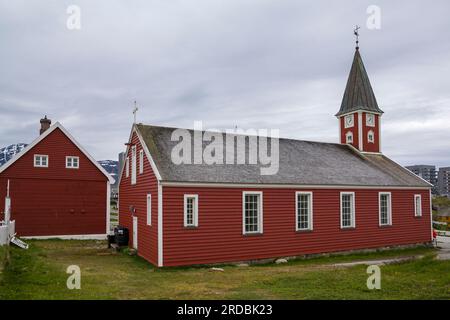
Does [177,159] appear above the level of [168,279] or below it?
above

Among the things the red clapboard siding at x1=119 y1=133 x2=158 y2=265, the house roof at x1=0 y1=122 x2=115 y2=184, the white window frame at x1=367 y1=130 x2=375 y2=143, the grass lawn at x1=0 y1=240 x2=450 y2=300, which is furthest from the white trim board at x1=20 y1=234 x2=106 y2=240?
the white window frame at x1=367 y1=130 x2=375 y2=143

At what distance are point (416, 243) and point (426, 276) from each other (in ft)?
48.4

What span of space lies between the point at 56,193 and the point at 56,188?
34 cm

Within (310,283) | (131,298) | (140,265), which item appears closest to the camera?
(131,298)

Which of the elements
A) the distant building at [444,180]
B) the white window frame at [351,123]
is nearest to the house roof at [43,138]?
the white window frame at [351,123]

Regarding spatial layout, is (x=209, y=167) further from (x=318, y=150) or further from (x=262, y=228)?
(x=318, y=150)

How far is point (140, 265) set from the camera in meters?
17.6

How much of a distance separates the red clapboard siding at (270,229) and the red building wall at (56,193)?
43.5 ft

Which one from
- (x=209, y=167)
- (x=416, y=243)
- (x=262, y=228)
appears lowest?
(x=416, y=243)

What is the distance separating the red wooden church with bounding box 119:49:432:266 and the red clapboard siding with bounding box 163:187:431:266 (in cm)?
5

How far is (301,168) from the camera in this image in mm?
22172

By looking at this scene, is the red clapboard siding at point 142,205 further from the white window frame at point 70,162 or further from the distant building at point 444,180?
the distant building at point 444,180

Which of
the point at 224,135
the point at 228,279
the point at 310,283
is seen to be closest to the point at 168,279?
the point at 228,279

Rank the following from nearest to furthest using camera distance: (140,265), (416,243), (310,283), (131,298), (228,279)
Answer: (131,298)
(310,283)
(228,279)
(140,265)
(416,243)
